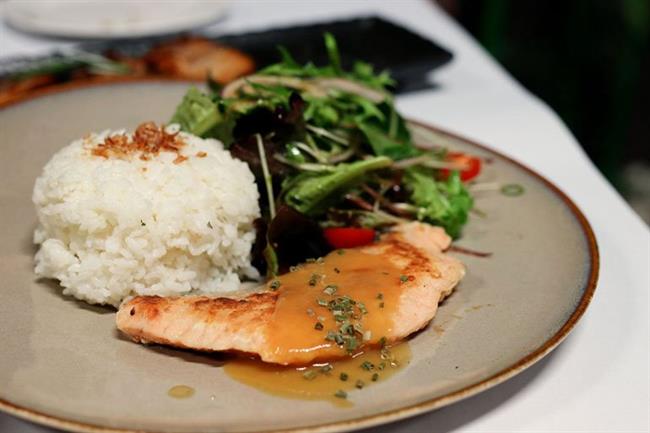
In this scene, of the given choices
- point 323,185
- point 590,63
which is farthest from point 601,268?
point 590,63

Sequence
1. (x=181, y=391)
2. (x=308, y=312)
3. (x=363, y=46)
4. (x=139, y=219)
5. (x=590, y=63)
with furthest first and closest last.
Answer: (x=590, y=63) → (x=363, y=46) → (x=139, y=219) → (x=308, y=312) → (x=181, y=391)

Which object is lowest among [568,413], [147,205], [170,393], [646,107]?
[646,107]

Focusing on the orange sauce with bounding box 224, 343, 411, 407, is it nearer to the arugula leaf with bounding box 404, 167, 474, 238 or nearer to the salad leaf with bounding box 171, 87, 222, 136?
the arugula leaf with bounding box 404, 167, 474, 238

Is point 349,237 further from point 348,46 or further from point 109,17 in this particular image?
point 109,17

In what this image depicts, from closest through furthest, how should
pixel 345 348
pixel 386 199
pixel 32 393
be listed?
1. pixel 32 393
2. pixel 345 348
3. pixel 386 199

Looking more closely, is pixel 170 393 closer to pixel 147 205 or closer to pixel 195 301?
pixel 195 301

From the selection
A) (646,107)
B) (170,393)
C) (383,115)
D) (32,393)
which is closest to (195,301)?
(170,393)

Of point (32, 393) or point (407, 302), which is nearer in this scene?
point (32, 393)
